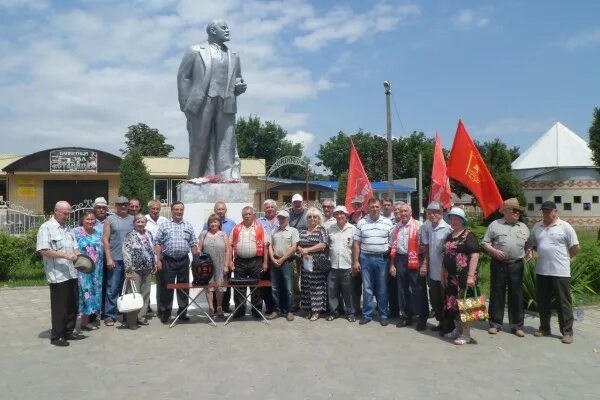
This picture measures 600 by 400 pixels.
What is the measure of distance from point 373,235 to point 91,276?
3476 millimetres

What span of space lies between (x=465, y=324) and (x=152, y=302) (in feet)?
15.0

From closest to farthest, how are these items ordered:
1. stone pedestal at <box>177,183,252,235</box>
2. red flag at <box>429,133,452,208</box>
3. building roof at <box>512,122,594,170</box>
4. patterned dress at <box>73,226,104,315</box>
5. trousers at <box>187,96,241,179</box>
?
patterned dress at <box>73,226,104,315</box>
stone pedestal at <box>177,183,252,235</box>
trousers at <box>187,96,241,179</box>
red flag at <box>429,133,452,208</box>
building roof at <box>512,122,594,170</box>

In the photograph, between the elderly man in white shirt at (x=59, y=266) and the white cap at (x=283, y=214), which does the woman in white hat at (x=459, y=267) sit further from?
the elderly man in white shirt at (x=59, y=266)

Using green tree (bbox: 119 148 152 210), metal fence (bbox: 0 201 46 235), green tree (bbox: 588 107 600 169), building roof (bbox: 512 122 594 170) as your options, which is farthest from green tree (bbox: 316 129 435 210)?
metal fence (bbox: 0 201 46 235)

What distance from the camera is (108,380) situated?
453cm

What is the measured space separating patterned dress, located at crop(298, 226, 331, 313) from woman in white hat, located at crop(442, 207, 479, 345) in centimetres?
159

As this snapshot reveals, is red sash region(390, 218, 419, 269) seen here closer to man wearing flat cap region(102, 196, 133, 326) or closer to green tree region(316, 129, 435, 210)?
man wearing flat cap region(102, 196, 133, 326)

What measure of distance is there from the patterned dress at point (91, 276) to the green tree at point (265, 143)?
46.4m

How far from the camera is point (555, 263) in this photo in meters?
5.91

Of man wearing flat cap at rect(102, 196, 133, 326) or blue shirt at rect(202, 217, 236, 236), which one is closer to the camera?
man wearing flat cap at rect(102, 196, 133, 326)

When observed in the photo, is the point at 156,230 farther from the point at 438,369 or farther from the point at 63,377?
the point at 438,369

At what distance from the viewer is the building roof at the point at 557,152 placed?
3359 centimetres

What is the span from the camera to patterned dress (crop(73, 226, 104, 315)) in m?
6.26

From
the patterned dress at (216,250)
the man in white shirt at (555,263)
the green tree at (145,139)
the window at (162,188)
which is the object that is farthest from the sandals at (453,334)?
the green tree at (145,139)
